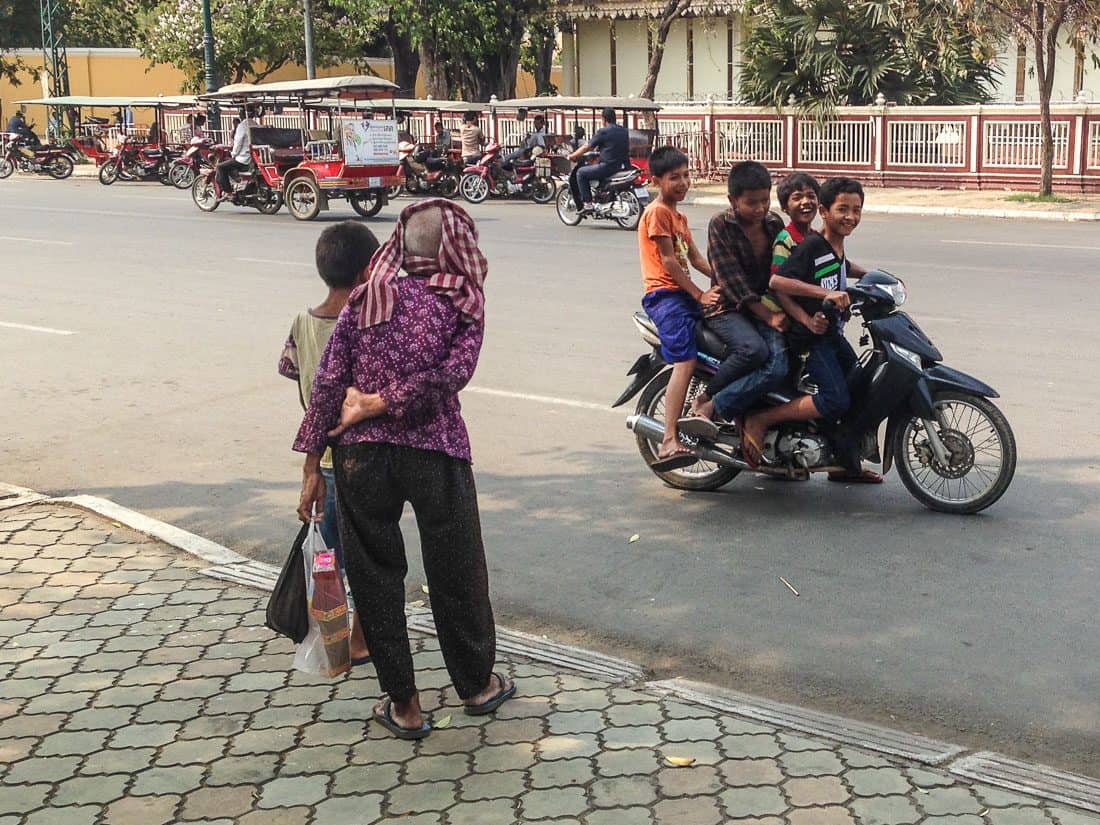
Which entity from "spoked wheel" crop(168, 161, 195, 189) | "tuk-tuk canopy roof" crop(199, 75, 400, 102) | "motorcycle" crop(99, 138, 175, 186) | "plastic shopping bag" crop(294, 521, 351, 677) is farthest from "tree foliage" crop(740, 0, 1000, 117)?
"plastic shopping bag" crop(294, 521, 351, 677)

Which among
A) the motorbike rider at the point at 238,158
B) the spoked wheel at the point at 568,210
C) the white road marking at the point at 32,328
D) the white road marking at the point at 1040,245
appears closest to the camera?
the white road marking at the point at 32,328

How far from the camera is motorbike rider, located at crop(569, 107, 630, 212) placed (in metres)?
19.8

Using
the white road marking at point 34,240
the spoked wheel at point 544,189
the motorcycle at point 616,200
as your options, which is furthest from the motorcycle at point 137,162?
the motorcycle at point 616,200

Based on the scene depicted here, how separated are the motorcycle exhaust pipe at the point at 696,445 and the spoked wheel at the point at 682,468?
5cm

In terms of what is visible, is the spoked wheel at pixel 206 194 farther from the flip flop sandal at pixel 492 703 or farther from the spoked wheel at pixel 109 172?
the flip flop sandal at pixel 492 703

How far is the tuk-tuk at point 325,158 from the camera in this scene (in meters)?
20.9

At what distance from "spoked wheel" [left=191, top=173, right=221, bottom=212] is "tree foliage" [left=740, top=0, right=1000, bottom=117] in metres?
11.1

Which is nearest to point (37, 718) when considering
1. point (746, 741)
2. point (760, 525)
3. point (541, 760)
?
point (541, 760)

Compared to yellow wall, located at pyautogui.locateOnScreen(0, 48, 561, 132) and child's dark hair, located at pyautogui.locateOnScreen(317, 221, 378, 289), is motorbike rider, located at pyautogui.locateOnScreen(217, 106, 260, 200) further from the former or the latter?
yellow wall, located at pyautogui.locateOnScreen(0, 48, 561, 132)

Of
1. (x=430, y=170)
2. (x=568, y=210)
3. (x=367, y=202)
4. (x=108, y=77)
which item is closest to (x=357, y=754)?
(x=568, y=210)

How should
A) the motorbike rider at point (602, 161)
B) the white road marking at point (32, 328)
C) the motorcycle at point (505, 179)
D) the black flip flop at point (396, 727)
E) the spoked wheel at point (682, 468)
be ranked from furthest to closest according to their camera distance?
1. the motorcycle at point (505, 179)
2. the motorbike rider at point (602, 161)
3. the white road marking at point (32, 328)
4. the spoked wheel at point (682, 468)
5. the black flip flop at point (396, 727)

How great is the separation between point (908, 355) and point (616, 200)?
1399 centimetres

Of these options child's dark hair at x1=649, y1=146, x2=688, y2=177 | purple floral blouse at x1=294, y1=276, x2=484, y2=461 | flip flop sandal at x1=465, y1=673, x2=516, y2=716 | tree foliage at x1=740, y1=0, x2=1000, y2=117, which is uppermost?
tree foliage at x1=740, y1=0, x2=1000, y2=117

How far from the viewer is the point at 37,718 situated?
4227 mm
